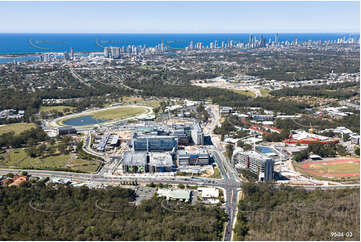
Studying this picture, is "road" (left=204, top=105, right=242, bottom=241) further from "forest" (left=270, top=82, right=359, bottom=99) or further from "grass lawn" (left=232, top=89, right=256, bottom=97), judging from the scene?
"forest" (left=270, top=82, right=359, bottom=99)

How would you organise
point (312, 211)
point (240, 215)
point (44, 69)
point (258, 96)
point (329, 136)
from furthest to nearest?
point (44, 69) → point (258, 96) → point (329, 136) → point (240, 215) → point (312, 211)

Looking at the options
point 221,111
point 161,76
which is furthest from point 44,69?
point 221,111

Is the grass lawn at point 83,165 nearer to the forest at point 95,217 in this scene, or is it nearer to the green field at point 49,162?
the green field at point 49,162

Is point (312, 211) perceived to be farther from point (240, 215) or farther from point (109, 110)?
point (109, 110)

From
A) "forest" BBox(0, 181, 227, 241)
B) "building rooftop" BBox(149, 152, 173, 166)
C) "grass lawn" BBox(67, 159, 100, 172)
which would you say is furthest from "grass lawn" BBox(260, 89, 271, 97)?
"forest" BBox(0, 181, 227, 241)

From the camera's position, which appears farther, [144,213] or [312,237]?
[144,213]

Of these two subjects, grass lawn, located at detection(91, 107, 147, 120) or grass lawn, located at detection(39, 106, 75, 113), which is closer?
grass lawn, located at detection(91, 107, 147, 120)

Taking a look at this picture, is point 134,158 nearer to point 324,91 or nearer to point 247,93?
point 247,93
